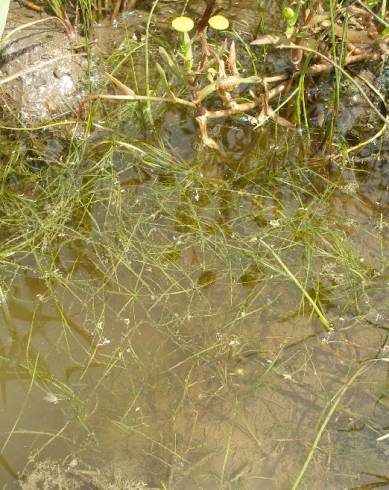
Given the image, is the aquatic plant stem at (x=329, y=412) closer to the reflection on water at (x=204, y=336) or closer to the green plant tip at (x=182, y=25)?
the reflection on water at (x=204, y=336)

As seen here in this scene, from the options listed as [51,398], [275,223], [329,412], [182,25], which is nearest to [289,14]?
[182,25]

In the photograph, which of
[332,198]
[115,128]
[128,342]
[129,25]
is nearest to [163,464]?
[128,342]

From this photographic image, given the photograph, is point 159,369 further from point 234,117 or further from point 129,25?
point 129,25

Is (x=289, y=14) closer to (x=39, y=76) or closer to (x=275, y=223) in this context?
(x=275, y=223)

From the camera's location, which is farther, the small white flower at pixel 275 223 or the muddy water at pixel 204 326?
the small white flower at pixel 275 223

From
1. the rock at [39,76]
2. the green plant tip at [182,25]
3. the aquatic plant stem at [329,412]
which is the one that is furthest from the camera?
the rock at [39,76]

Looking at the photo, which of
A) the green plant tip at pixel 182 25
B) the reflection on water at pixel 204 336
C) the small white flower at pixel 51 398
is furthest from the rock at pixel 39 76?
the small white flower at pixel 51 398

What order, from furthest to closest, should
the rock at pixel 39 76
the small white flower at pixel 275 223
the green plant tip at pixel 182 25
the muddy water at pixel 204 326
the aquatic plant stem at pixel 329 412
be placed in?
the rock at pixel 39 76, the small white flower at pixel 275 223, the green plant tip at pixel 182 25, the muddy water at pixel 204 326, the aquatic plant stem at pixel 329 412

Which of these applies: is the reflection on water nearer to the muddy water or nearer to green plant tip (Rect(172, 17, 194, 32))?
the muddy water

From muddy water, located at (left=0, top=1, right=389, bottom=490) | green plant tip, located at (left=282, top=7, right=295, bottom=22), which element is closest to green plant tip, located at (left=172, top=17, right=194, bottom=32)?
green plant tip, located at (left=282, top=7, right=295, bottom=22)
